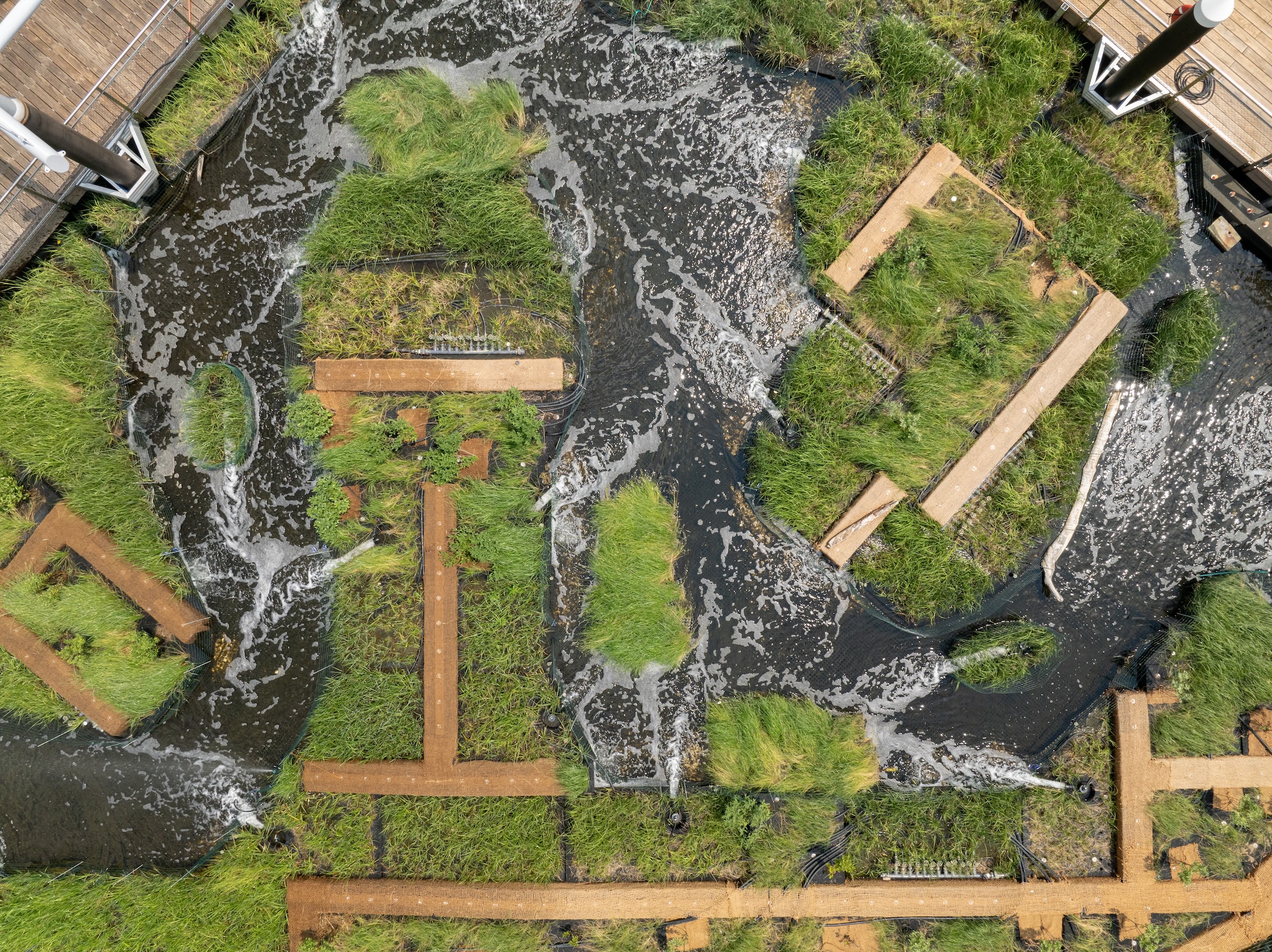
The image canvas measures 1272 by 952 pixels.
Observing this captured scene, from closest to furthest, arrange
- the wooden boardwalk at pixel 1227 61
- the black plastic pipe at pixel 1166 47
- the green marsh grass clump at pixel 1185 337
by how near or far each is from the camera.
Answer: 1. the black plastic pipe at pixel 1166 47
2. the wooden boardwalk at pixel 1227 61
3. the green marsh grass clump at pixel 1185 337

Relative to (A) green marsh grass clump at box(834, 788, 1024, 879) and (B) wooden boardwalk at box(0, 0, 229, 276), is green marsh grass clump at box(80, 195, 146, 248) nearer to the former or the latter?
(B) wooden boardwalk at box(0, 0, 229, 276)

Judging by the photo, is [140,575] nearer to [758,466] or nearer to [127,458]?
[127,458]

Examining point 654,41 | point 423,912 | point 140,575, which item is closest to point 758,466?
point 654,41

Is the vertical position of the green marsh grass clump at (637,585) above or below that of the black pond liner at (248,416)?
above

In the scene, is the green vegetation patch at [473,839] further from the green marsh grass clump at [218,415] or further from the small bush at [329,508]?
the green marsh grass clump at [218,415]

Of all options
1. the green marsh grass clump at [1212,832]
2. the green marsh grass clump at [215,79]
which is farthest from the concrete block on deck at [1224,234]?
the green marsh grass clump at [215,79]

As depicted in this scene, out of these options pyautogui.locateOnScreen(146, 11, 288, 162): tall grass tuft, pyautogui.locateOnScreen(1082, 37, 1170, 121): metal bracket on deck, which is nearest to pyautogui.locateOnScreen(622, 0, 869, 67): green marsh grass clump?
pyautogui.locateOnScreen(1082, 37, 1170, 121): metal bracket on deck
